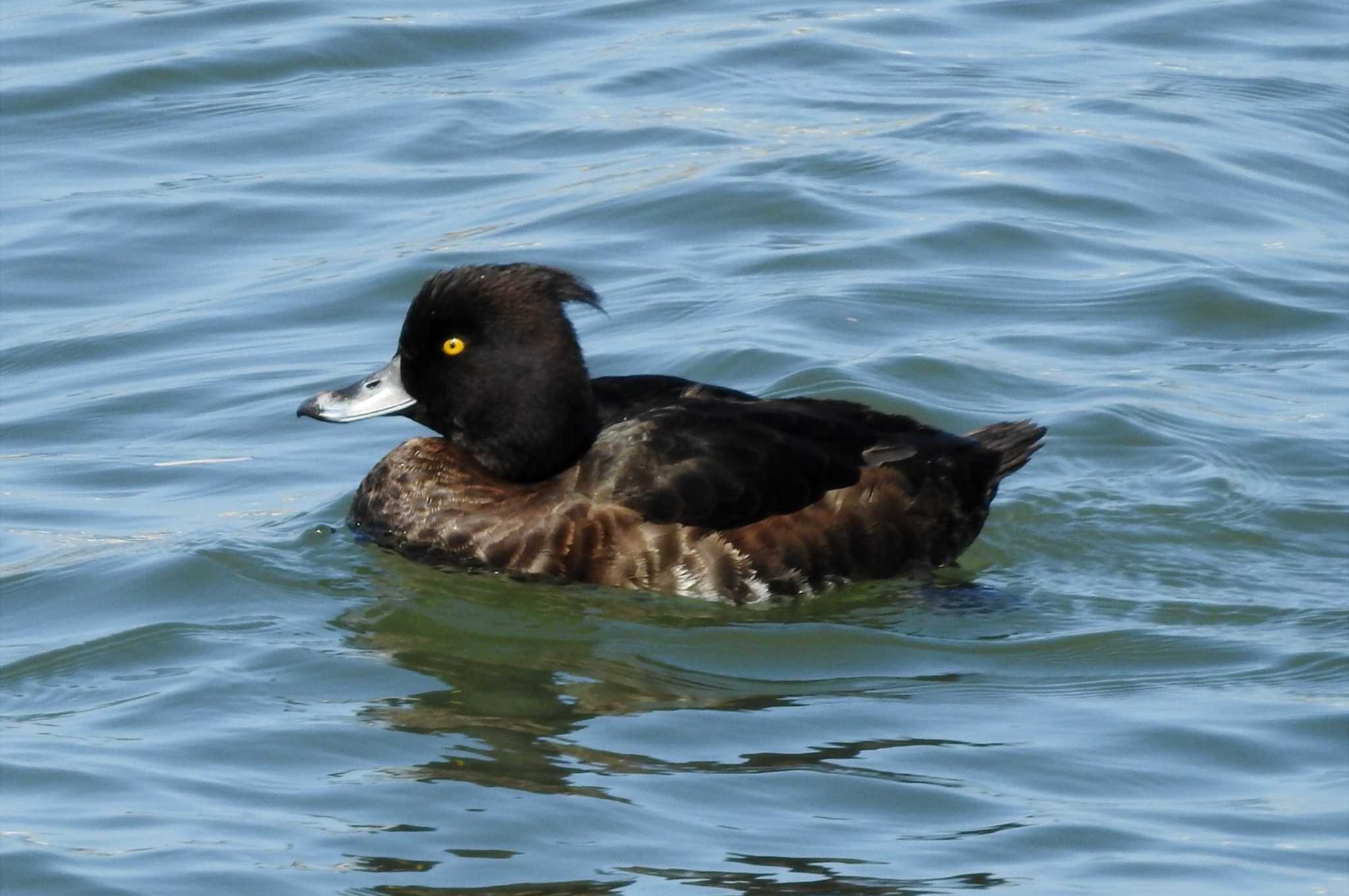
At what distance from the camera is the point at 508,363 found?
757 centimetres

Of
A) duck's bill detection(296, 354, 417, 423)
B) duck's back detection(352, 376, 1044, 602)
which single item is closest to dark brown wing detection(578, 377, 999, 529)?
duck's back detection(352, 376, 1044, 602)

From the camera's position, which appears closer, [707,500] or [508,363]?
[707,500]

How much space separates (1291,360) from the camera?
994 centimetres

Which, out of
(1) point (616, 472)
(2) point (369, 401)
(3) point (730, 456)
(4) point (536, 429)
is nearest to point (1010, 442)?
(3) point (730, 456)

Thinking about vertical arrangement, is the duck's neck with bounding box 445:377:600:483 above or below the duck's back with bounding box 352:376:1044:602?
above

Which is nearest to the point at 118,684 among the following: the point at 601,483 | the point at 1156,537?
the point at 601,483

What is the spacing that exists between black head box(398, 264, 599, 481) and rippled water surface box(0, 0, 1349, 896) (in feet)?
1.71

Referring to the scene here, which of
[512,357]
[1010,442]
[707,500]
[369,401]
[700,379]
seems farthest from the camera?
[700,379]

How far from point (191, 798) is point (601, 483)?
2159mm

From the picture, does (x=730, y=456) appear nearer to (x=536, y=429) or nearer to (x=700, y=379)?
(x=536, y=429)

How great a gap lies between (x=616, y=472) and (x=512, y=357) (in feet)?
1.72

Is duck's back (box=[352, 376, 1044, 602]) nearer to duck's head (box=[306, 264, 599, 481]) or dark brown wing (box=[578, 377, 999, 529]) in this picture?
dark brown wing (box=[578, 377, 999, 529])

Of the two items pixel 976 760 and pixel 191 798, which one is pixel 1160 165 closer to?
pixel 976 760

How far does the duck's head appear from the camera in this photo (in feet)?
24.7
